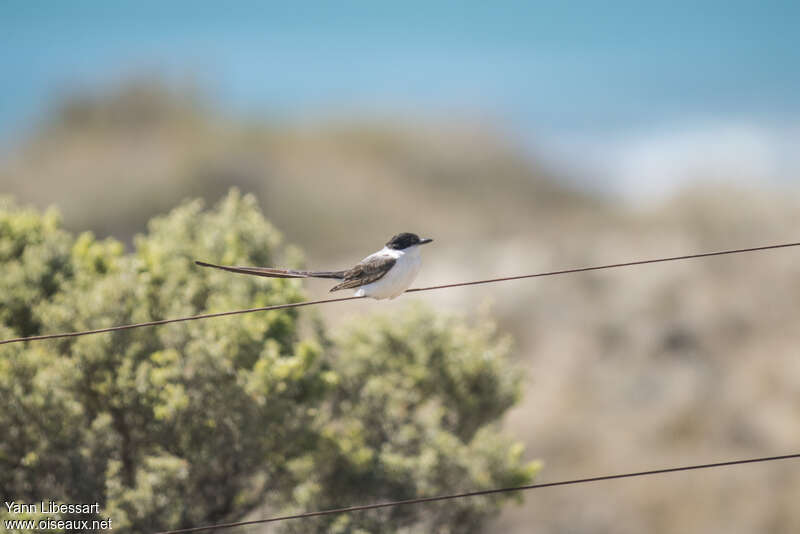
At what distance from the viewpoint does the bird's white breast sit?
8.01 m

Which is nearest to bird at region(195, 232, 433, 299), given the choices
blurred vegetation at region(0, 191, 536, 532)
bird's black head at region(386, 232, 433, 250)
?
bird's black head at region(386, 232, 433, 250)

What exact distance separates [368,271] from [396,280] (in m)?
0.38

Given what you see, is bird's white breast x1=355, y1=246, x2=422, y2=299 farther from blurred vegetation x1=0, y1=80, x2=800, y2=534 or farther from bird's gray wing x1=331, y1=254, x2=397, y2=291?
blurred vegetation x1=0, y1=80, x2=800, y2=534

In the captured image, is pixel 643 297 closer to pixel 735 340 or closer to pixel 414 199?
pixel 735 340

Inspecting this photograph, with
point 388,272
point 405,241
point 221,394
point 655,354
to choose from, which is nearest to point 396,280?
point 388,272

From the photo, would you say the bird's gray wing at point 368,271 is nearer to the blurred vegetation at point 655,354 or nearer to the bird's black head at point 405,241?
the bird's black head at point 405,241

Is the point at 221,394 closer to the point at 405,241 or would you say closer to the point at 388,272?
the point at 405,241

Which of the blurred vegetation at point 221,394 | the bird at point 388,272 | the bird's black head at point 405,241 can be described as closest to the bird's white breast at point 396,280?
the bird at point 388,272

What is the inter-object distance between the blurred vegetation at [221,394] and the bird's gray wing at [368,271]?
5.14m

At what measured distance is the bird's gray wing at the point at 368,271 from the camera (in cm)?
814

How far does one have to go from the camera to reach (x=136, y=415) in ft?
46.3

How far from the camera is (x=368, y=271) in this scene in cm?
827

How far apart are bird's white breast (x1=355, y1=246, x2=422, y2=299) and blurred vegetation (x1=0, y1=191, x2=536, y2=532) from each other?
18.3ft

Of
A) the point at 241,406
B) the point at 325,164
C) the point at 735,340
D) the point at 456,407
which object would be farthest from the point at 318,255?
the point at 241,406
